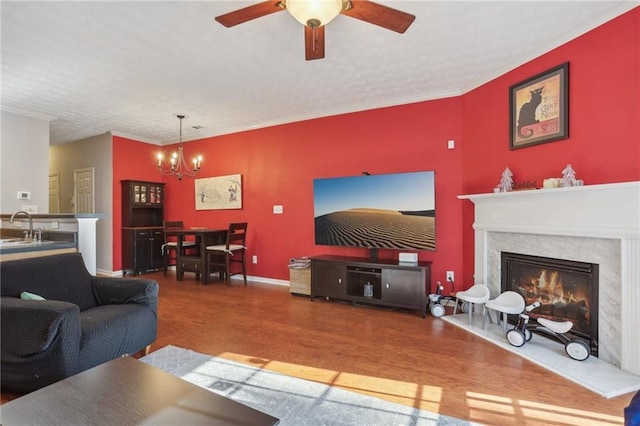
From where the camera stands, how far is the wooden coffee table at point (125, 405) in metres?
1.11

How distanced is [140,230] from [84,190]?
4.81ft

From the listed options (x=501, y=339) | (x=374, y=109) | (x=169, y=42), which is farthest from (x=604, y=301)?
(x=169, y=42)

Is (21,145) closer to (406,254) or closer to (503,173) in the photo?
(406,254)

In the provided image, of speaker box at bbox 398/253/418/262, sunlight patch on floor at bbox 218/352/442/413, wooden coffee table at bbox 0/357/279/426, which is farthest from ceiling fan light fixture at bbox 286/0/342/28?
speaker box at bbox 398/253/418/262

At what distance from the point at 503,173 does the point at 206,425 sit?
3.17 meters

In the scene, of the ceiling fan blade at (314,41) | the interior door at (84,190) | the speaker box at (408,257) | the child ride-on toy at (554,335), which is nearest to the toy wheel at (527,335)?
the child ride-on toy at (554,335)

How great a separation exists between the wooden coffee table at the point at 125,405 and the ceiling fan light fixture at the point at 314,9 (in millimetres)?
1957

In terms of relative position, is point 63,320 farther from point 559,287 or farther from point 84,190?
point 84,190

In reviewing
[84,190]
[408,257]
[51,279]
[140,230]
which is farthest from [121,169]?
A: [408,257]

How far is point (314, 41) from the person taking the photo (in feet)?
6.67

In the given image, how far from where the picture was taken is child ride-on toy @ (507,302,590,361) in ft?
7.38

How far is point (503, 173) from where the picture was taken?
3.07m

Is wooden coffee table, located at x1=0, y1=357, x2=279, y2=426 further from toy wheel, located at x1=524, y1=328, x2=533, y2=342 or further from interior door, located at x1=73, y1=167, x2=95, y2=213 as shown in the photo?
interior door, located at x1=73, y1=167, x2=95, y2=213

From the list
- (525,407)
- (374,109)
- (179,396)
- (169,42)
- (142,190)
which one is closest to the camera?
(179,396)
